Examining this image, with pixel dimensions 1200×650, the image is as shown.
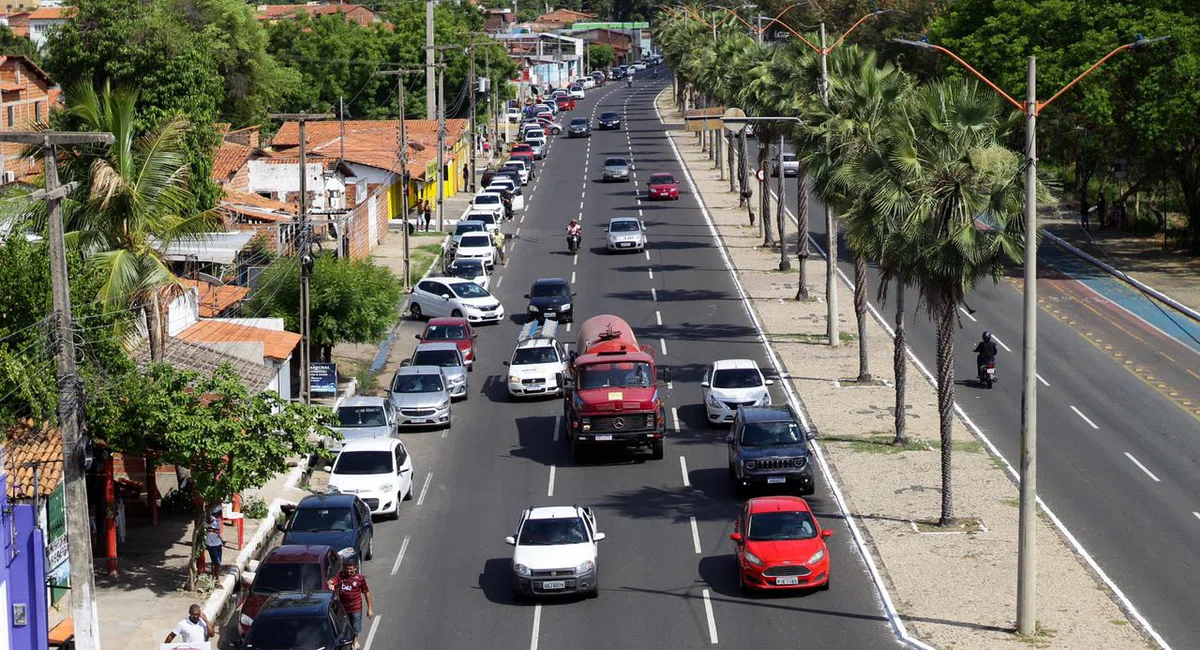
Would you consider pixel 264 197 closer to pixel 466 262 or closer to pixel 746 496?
pixel 466 262

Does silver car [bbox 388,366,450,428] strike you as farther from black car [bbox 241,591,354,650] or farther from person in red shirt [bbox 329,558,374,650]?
black car [bbox 241,591,354,650]

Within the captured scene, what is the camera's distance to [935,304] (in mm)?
30500

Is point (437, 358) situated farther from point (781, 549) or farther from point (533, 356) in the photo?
point (781, 549)

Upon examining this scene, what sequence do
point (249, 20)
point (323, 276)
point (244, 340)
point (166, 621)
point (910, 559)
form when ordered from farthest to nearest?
point (249, 20) < point (323, 276) < point (244, 340) < point (910, 559) < point (166, 621)

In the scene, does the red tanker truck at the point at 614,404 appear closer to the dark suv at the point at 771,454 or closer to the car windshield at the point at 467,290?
the dark suv at the point at 771,454

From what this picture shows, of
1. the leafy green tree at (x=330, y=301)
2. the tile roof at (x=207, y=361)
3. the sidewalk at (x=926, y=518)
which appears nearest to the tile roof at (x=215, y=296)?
the leafy green tree at (x=330, y=301)

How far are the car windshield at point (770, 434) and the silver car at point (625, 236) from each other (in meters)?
33.6

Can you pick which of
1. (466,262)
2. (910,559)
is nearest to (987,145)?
(910,559)

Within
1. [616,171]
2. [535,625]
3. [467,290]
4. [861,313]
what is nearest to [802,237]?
[861,313]

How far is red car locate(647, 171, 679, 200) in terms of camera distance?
273 ft

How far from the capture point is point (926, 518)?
103ft

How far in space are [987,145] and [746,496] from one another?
29.2ft

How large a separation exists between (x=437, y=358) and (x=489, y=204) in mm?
34995

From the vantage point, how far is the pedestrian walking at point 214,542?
27.7 meters
